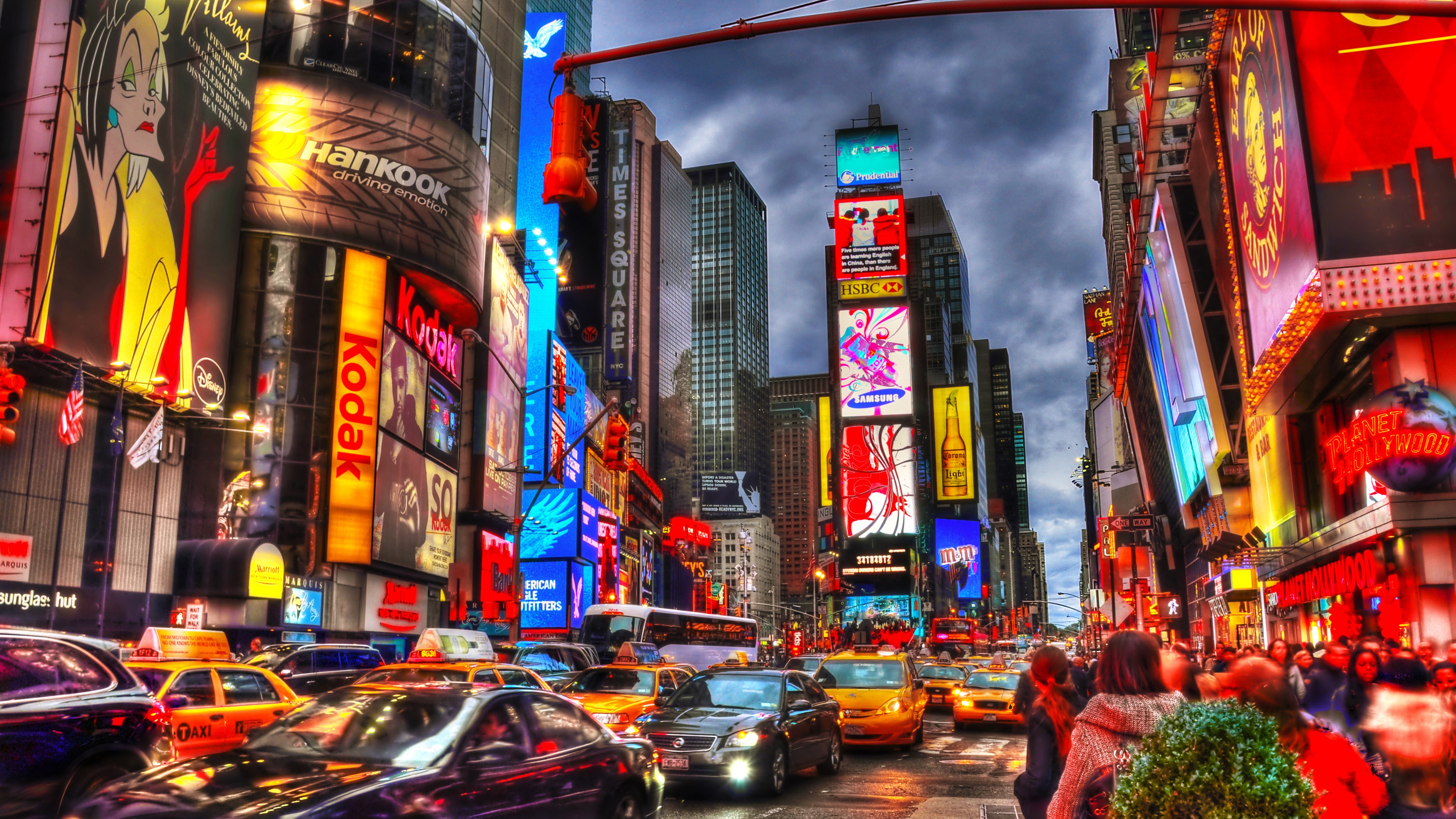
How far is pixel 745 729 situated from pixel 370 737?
21.1ft

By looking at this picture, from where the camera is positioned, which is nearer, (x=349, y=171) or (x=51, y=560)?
(x=51, y=560)

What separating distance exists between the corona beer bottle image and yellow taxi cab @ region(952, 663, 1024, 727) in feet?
422

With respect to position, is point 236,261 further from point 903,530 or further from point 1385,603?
point 903,530

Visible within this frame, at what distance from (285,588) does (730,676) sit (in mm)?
25244

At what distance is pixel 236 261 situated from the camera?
116 ft

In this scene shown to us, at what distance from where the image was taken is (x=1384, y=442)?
19625mm

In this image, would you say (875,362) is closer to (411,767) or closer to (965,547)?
(965,547)

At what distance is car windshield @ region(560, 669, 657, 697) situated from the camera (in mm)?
16469

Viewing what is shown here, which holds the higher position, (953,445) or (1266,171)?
(953,445)

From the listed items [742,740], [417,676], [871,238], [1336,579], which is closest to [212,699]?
[417,676]

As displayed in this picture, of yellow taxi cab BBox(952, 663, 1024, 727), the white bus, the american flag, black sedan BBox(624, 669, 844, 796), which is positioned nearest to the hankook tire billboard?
the american flag

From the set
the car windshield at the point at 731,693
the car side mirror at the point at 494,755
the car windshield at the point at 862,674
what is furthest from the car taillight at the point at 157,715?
the car windshield at the point at 862,674

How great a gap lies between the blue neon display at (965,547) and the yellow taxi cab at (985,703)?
12624 centimetres

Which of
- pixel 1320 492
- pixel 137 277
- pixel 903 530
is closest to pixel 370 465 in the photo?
pixel 137 277
